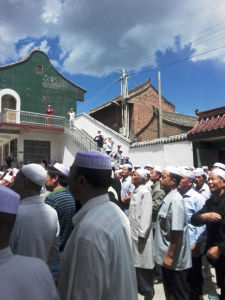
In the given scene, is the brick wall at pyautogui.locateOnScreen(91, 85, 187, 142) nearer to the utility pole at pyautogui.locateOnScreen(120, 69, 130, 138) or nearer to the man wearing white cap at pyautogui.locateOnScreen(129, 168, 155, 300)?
the utility pole at pyautogui.locateOnScreen(120, 69, 130, 138)

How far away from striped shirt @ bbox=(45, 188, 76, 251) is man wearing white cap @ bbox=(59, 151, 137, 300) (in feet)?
4.06

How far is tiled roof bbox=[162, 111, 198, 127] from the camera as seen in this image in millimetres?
24447

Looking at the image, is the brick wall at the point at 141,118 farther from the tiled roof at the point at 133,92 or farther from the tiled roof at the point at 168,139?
the tiled roof at the point at 168,139

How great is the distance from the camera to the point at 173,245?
3463 millimetres

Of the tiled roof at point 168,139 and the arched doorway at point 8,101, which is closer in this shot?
the tiled roof at point 168,139

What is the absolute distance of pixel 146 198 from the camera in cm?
449

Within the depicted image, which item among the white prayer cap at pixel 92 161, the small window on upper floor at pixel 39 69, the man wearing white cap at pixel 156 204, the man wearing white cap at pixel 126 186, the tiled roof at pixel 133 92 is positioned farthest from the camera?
the tiled roof at pixel 133 92

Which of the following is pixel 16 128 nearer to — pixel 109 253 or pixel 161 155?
pixel 161 155

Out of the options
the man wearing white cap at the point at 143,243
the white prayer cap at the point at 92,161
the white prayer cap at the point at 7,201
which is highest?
the white prayer cap at the point at 92,161

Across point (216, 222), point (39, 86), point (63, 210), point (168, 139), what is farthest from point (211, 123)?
point (39, 86)

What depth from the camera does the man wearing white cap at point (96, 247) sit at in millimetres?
1514

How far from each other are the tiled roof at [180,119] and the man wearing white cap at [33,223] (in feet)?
74.1

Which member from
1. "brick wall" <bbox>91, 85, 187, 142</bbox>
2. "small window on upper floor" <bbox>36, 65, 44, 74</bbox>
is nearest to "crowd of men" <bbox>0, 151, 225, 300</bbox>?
"brick wall" <bbox>91, 85, 187, 142</bbox>

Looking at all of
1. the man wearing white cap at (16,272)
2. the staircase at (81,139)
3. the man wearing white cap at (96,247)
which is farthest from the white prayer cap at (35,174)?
the staircase at (81,139)
